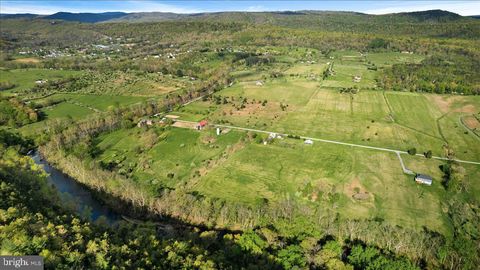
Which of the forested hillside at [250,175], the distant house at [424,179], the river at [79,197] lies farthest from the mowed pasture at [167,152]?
the distant house at [424,179]

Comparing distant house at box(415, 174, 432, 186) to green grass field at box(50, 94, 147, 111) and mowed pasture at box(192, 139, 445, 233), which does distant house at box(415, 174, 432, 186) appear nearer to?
mowed pasture at box(192, 139, 445, 233)

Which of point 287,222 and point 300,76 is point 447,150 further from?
point 300,76

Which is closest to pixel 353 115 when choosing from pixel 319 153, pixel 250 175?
pixel 319 153

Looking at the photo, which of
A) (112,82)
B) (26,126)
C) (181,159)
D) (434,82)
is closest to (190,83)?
(112,82)

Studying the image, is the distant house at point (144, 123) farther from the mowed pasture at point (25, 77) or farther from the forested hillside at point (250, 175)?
the mowed pasture at point (25, 77)

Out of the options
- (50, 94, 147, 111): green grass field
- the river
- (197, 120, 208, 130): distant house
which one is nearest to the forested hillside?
(197, 120, 208, 130): distant house

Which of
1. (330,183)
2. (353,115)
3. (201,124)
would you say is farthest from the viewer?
(353,115)

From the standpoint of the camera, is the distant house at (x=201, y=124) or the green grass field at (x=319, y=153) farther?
the distant house at (x=201, y=124)

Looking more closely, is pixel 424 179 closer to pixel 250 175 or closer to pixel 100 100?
pixel 250 175
